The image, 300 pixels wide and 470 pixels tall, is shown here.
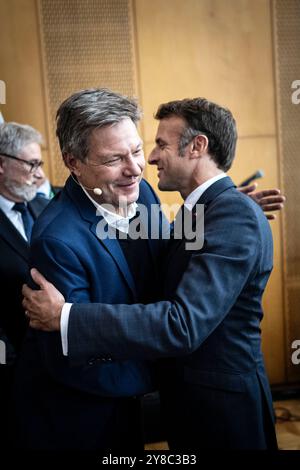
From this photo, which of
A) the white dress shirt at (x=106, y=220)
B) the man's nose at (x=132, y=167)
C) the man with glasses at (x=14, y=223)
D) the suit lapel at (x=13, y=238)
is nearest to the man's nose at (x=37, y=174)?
the man with glasses at (x=14, y=223)

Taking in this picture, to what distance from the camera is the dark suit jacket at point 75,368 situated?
5.18 ft

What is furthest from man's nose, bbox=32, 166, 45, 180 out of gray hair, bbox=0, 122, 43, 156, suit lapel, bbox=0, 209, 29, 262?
suit lapel, bbox=0, 209, 29, 262

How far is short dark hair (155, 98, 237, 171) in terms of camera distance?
192cm

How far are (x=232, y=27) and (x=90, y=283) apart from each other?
3.12 metres

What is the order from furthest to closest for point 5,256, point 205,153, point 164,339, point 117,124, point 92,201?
point 5,256
point 205,153
point 92,201
point 117,124
point 164,339

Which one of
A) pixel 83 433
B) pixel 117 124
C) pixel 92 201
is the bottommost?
pixel 83 433

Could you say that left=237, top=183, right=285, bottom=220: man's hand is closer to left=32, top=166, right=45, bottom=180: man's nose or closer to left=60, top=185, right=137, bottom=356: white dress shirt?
left=60, top=185, right=137, bottom=356: white dress shirt

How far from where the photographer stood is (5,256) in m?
2.52

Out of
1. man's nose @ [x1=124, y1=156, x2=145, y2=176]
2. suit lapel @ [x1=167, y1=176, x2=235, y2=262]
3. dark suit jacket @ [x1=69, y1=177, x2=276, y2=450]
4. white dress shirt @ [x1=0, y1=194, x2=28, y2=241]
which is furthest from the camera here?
white dress shirt @ [x1=0, y1=194, x2=28, y2=241]

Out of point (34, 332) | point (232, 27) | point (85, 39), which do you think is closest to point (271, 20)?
point (232, 27)

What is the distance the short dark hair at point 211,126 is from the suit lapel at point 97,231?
446 mm

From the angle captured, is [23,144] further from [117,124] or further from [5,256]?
[117,124]

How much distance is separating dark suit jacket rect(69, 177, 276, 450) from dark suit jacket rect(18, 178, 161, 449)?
0.11 metres

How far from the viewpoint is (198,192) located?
73.8 inches
